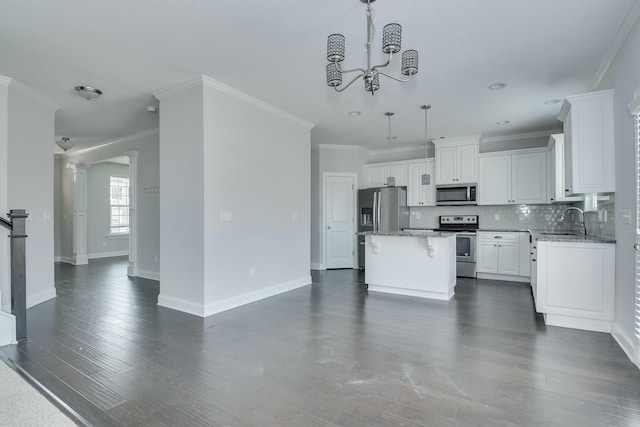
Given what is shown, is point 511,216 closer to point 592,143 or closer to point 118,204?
point 592,143

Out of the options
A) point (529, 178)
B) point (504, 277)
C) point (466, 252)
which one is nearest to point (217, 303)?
point (466, 252)

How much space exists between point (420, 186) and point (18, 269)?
6301 mm

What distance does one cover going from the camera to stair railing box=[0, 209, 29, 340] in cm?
299

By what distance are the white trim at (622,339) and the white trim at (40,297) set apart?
6230mm

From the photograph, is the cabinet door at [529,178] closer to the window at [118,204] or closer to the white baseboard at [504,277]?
the white baseboard at [504,277]

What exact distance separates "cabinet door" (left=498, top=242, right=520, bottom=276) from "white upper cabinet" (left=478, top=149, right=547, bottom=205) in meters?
0.82

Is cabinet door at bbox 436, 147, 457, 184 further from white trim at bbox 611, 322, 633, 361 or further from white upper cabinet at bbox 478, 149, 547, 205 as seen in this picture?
white trim at bbox 611, 322, 633, 361

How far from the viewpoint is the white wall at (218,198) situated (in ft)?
12.3

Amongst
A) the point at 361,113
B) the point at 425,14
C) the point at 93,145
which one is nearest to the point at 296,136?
the point at 361,113

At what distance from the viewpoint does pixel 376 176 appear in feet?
24.0

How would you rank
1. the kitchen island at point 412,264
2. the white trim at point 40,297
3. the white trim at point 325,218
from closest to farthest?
1. the white trim at point 40,297
2. the kitchen island at point 412,264
3. the white trim at point 325,218

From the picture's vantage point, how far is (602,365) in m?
2.50

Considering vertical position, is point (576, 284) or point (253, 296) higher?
Result: point (576, 284)

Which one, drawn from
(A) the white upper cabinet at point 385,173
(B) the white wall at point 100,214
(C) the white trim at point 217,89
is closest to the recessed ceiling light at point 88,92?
(C) the white trim at point 217,89
